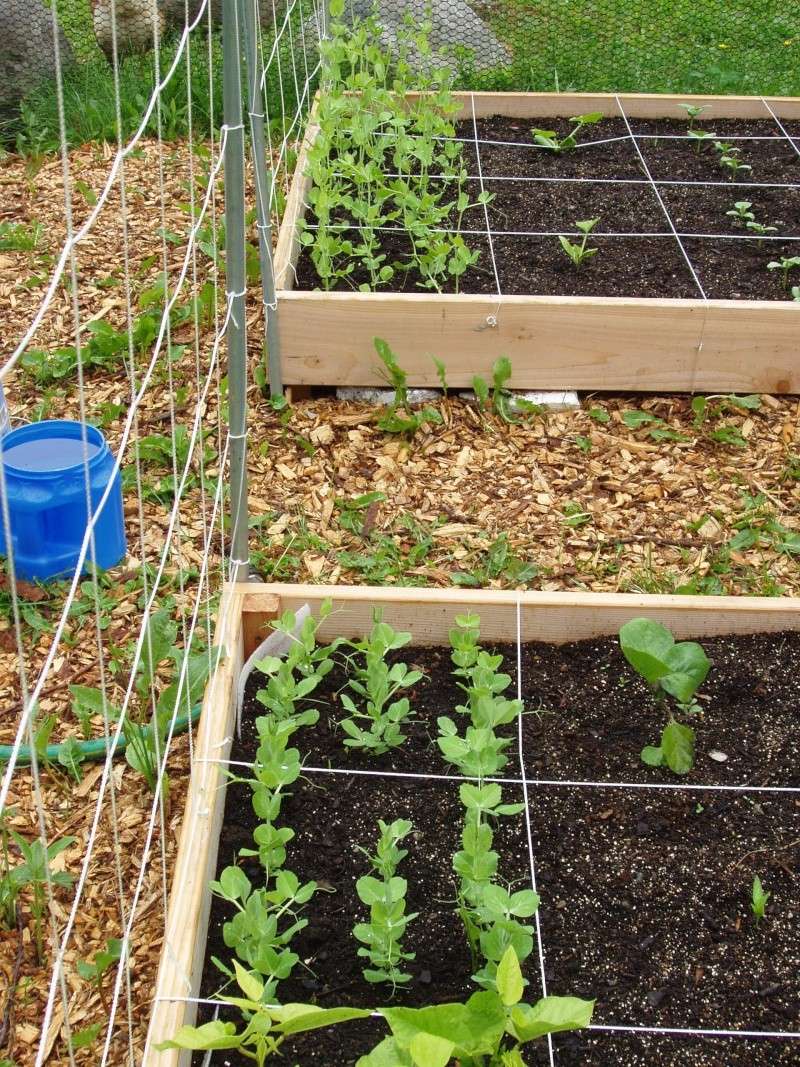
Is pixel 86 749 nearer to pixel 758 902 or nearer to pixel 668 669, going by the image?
pixel 668 669

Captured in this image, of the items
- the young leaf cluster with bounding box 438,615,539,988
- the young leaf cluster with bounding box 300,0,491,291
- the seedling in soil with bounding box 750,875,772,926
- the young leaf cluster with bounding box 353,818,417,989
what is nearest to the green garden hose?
the young leaf cluster with bounding box 438,615,539,988

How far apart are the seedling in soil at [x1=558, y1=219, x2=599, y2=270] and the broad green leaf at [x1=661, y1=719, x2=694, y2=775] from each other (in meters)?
1.90

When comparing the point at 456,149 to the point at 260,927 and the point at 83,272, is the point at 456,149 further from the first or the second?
the point at 260,927

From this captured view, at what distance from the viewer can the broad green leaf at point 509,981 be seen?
1.40 meters

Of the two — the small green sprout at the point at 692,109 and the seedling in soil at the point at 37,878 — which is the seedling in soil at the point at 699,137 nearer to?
the small green sprout at the point at 692,109

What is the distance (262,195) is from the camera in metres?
3.06

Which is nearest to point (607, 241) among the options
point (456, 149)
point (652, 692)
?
point (456, 149)

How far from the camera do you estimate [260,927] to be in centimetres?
163

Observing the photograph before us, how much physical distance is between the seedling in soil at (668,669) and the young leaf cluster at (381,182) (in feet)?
4.98

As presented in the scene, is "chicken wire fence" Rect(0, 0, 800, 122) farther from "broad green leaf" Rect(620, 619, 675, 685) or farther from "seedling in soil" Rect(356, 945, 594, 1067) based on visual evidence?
"seedling in soil" Rect(356, 945, 594, 1067)

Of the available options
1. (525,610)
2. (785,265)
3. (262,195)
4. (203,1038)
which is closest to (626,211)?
(785,265)

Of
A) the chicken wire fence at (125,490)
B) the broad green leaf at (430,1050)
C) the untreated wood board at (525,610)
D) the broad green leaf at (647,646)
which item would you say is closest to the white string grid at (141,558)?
the chicken wire fence at (125,490)

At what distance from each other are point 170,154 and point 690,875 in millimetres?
3692

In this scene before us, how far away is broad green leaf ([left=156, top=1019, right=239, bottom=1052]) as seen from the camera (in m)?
1.38
